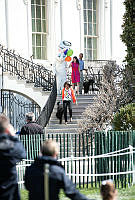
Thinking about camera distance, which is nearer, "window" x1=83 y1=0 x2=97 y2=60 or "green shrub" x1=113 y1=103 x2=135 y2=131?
"green shrub" x1=113 y1=103 x2=135 y2=131

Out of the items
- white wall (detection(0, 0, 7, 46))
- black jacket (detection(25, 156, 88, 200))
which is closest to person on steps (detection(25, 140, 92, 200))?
black jacket (detection(25, 156, 88, 200))

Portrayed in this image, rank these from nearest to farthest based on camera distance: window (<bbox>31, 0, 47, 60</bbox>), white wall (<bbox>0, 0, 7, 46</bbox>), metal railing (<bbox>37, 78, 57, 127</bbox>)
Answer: metal railing (<bbox>37, 78, 57, 127</bbox>), white wall (<bbox>0, 0, 7, 46</bbox>), window (<bbox>31, 0, 47, 60</bbox>)

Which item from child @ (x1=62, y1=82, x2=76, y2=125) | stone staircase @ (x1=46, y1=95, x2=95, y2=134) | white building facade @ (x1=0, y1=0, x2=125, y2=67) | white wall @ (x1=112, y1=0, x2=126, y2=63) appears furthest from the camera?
white wall @ (x1=112, y1=0, x2=126, y2=63)

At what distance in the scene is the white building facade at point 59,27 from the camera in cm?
2364

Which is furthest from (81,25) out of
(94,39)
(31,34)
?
(31,34)

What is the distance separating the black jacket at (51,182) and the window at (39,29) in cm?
1885

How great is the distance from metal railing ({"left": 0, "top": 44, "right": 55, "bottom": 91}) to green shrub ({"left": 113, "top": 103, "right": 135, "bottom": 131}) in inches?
260

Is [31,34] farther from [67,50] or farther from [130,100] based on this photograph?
[130,100]

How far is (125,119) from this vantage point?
14602 mm

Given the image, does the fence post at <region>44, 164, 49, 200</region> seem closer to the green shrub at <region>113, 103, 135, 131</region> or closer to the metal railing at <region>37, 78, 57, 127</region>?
the green shrub at <region>113, 103, 135, 131</region>

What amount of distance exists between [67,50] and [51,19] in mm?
4617

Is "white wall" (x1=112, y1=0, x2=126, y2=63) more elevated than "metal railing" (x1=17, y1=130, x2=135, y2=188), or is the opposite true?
"white wall" (x1=112, y1=0, x2=126, y2=63)

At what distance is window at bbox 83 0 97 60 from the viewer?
26844 millimetres

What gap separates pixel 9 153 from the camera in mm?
6488
